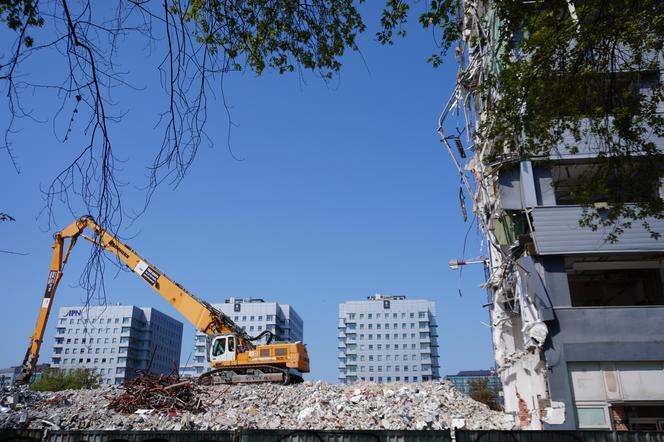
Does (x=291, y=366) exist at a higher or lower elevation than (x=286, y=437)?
higher

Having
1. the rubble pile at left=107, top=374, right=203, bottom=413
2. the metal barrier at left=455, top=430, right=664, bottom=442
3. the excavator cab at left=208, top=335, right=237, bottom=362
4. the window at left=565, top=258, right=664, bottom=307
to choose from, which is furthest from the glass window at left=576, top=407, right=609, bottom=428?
the excavator cab at left=208, top=335, right=237, bottom=362

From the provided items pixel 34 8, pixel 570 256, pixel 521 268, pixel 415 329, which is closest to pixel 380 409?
pixel 521 268

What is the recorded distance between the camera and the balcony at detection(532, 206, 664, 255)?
50.9 feet

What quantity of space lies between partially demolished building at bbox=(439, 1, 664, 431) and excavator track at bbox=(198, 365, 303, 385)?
30.9 feet

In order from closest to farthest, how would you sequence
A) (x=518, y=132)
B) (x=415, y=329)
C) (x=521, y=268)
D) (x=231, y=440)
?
(x=231, y=440) < (x=518, y=132) < (x=521, y=268) < (x=415, y=329)

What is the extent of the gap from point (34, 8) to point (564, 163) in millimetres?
16394

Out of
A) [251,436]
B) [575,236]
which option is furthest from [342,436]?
[575,236]

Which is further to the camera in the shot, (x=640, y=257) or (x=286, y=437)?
(x=640, y=257)

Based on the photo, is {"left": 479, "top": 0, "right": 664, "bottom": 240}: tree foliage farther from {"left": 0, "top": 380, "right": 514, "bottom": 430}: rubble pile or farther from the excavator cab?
the excavator cab

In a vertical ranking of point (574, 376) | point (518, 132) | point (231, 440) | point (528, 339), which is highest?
point (518, 132)

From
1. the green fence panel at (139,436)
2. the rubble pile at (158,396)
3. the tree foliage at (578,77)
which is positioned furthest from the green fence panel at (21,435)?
the rubble pile at (158,396)

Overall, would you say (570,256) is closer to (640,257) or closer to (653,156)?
(640,257)

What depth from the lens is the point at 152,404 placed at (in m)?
17.0

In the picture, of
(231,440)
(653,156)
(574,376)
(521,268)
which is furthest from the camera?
(521,268)
